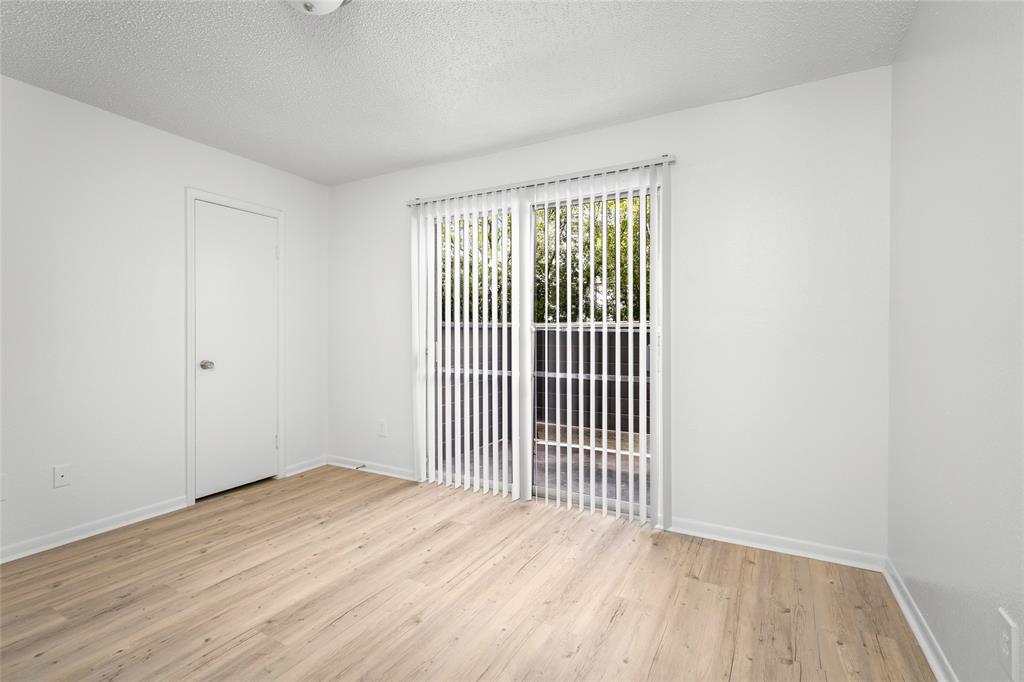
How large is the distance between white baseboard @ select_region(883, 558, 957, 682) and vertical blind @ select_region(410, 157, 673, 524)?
1097 millimetres

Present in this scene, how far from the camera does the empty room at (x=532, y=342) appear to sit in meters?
1.69

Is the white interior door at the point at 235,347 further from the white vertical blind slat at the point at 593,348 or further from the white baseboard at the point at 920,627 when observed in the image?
the white baseboard at the point at 920,627

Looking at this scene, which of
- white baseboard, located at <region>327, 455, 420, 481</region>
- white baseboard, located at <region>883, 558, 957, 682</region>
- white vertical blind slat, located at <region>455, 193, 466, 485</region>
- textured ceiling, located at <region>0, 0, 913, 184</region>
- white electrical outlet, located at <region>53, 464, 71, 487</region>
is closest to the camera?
white baseboard, located at <region>883, 558, 957, 682</region>

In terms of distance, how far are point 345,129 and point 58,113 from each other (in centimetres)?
153

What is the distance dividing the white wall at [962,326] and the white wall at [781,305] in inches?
9.5

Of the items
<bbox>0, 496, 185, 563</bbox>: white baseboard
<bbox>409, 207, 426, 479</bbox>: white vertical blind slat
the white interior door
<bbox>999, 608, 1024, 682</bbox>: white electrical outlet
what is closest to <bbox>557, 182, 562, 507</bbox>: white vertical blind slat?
<bbox>409, 207, 426, 479</bbox>: white vertical blind slat

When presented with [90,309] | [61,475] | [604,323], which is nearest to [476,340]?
[604,323]

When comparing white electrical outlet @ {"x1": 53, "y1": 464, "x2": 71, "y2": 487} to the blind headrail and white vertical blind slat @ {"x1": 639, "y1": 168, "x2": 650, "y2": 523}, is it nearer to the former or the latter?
the blind headrail

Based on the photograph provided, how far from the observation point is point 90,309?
9.25ft

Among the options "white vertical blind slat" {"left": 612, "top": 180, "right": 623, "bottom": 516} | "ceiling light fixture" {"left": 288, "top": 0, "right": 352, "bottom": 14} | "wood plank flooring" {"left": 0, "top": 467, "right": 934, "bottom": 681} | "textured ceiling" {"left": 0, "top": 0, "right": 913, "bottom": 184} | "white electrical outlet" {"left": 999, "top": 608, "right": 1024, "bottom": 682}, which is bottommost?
"wood plank flooring" {"left": 0, "top": 467, "right": 934, "bottom": 681}

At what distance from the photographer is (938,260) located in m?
1.73

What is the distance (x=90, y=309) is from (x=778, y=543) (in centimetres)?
418

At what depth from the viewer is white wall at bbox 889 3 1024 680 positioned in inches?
48.8

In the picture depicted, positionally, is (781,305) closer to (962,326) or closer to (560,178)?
(962,326)
